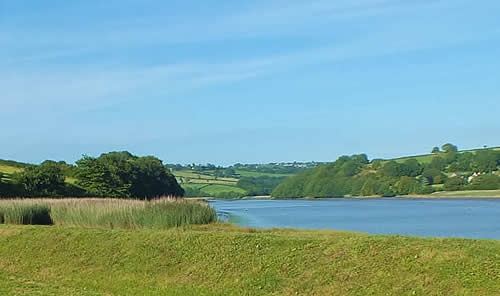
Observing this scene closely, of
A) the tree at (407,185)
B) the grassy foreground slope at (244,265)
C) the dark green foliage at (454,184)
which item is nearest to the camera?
the grassy foreground slope at (244,265)

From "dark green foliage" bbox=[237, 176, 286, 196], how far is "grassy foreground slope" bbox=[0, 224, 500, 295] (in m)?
132

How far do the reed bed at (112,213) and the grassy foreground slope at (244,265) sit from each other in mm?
2792

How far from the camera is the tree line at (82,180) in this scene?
47062mm

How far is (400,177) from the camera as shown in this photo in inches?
5172

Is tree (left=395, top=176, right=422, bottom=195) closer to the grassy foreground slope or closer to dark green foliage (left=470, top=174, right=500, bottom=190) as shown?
dark green foliage (left=470, top=174, right=500, bottom=190)

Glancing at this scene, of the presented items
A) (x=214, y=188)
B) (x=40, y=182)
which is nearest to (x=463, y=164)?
(x=214, y=188)

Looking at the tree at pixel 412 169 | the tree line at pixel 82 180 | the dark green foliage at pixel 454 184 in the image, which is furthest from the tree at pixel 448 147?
the tree line at pixel 82 180

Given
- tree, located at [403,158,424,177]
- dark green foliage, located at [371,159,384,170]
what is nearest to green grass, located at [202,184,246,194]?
dark green foliage, located at [371,159,384,170]

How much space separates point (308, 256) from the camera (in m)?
13.6

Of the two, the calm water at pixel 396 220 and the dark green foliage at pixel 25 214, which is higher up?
the dark green foliage at pixel 25 214

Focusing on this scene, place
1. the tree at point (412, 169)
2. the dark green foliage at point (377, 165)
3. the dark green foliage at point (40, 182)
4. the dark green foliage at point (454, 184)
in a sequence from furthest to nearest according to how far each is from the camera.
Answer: the dark green foliage at point (377, 165) < the tree at point (412, 169) < the dark green foliage at point (454, 184) < the dark green foliage at point (40, 182)

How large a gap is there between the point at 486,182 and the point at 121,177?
3079 inches

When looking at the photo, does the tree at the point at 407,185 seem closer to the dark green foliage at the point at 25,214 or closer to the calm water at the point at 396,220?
the calm water at the point at 396,220

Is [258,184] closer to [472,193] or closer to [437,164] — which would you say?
[437,164]
